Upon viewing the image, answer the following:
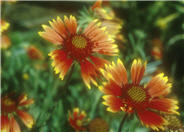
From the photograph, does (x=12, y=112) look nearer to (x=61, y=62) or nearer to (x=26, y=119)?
(x=26, y=119)

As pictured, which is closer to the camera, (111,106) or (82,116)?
(111,106)

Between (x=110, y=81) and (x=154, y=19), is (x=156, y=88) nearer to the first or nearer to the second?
(x=110, y=81)

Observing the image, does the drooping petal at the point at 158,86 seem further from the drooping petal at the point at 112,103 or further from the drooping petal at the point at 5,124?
the drooping petal at the point at 5,124

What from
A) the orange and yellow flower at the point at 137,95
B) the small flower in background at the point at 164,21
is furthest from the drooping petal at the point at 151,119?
the small flower in background at the point at 164,21

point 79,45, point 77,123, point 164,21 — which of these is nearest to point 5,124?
point 77,123

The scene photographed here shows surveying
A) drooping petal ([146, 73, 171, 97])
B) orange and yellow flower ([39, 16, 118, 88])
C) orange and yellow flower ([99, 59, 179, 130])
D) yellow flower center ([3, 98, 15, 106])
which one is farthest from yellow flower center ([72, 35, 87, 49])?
yellow flower center ([3, 98, 15, 106])

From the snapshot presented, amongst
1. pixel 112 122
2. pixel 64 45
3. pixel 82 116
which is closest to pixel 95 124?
pixel 82 116
